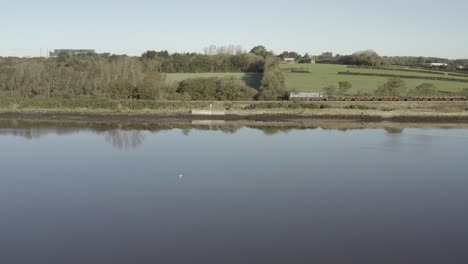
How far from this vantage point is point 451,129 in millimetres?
33188

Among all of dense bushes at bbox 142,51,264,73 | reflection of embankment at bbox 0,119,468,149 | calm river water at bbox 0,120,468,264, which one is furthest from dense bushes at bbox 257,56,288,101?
calm river water at bbox 0,120,468,264

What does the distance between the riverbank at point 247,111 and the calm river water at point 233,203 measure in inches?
443

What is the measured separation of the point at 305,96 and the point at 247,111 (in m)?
7.19

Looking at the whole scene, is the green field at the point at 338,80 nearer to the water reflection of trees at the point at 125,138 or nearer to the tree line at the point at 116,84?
the tree line at the point at 116,84

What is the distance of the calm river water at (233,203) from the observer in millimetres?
11914

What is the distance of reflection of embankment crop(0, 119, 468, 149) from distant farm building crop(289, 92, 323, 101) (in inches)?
240

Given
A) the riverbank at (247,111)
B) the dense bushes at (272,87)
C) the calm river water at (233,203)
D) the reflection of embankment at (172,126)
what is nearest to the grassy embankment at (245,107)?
the riverbank at (247,111)

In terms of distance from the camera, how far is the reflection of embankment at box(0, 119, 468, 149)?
103ft

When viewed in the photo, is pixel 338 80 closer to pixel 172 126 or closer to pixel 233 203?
pixel 172 126

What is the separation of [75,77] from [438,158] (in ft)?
123

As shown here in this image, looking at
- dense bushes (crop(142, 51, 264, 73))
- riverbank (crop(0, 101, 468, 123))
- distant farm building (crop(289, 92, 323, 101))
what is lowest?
riverbank (crop(0, 101, 468, 123))

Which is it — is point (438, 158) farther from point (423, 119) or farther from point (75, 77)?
point (75, 77)

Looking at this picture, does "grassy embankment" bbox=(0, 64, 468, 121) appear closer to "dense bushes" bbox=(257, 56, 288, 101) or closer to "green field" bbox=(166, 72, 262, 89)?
"dense bushes" bbox=(257, 56, 288, 101)

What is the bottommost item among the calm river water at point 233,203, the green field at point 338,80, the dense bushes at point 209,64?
the calm river water at point 233,203
